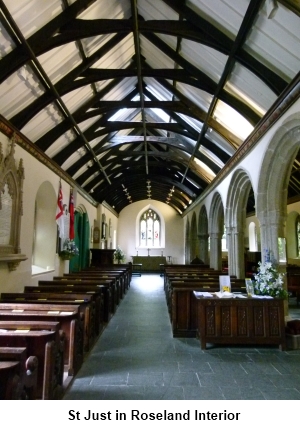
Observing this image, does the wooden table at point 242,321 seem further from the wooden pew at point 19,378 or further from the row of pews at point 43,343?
Result: the wooden pew at point 19,378

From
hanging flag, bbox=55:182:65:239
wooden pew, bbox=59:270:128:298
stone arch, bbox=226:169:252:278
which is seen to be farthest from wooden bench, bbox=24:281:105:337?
stone arch, bbox=226:169:252:278

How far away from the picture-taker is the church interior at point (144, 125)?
3344mm

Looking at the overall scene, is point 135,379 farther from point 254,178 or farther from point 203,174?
point 203,174

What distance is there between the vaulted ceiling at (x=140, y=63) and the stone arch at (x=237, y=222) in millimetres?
839

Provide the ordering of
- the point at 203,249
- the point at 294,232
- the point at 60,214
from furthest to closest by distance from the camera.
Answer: the point at 203,249 < the point at 294,232 < the point at 60,214

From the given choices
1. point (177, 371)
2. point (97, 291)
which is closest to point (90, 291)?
point (97, 291)

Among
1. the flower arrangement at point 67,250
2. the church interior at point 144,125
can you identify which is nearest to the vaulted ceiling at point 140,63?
the church interior at point 144,125

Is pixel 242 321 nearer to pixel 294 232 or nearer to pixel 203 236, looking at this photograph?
pixel 294 232

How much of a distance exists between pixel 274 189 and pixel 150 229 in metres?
16.0

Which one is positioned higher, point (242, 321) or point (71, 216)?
point (71, 216)

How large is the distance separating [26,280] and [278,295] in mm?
4670

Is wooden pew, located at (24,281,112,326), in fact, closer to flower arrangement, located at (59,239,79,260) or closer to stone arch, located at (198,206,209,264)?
flower arrangement, located at (59,239,79,260)

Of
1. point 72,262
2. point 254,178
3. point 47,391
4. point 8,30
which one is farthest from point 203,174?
point 47,391

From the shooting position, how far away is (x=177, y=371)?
11.4 ft
